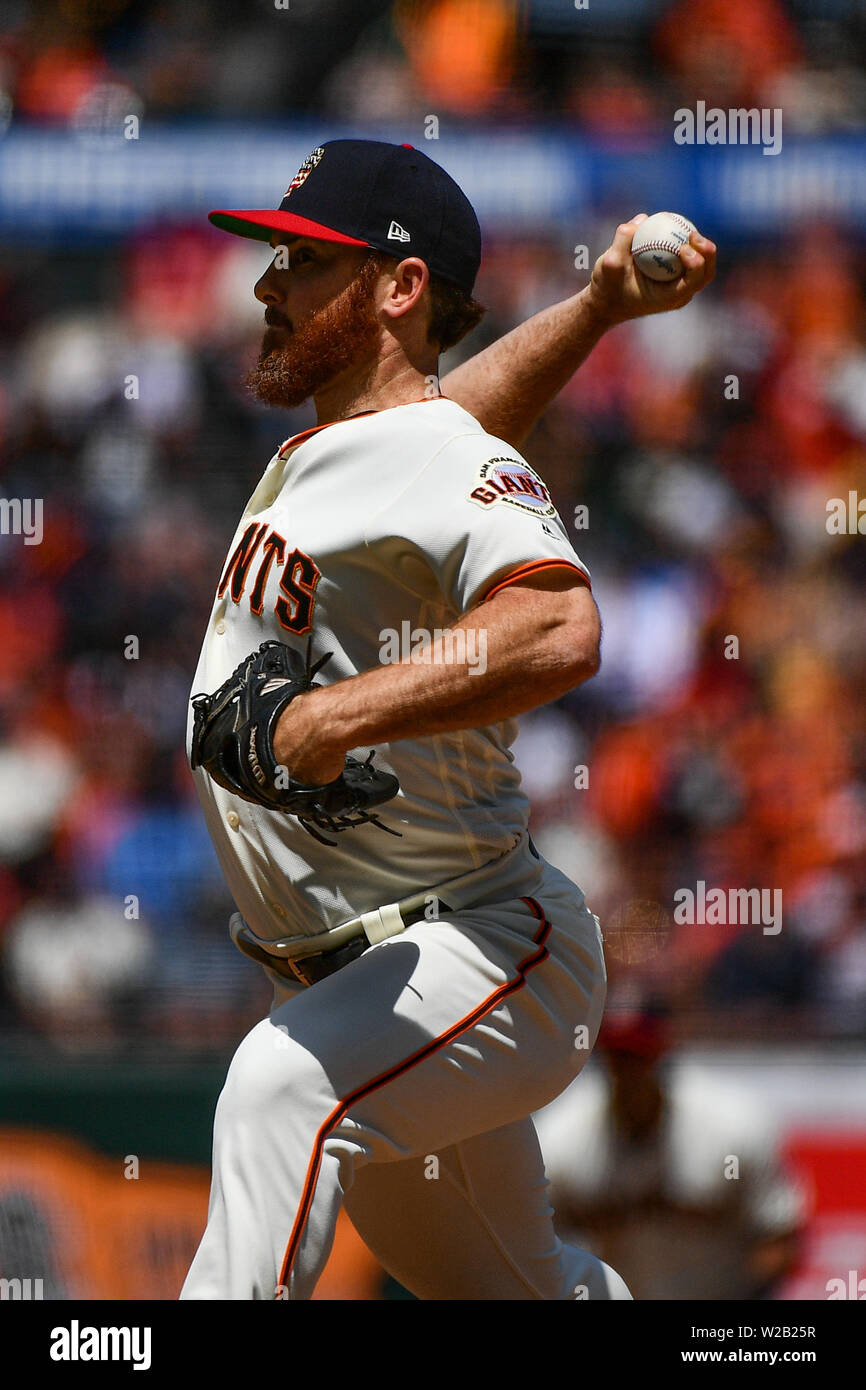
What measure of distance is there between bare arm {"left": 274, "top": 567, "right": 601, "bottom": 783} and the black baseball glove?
18 millimetres

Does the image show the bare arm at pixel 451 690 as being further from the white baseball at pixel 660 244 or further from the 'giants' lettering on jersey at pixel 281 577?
the white baseball at pixel 660 244

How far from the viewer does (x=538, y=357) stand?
8.01 feet

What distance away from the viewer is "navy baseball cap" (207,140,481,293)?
6.95 ft

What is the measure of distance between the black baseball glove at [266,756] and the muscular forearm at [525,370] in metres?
0.77

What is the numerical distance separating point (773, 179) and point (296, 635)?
476cm

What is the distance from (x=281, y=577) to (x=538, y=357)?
0.69 m

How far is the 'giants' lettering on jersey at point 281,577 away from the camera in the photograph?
1.96 metres

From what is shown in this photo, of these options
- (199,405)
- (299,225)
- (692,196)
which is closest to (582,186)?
(692,196)
